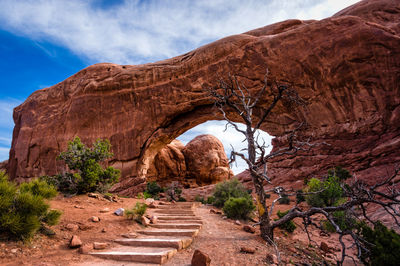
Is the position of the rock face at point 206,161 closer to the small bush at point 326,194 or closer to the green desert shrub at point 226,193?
the green desert shrub at point 226,193

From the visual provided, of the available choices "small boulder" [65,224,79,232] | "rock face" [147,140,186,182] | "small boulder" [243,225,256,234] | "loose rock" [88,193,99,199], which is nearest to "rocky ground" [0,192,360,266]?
"small boulder" [65,224,79,232]

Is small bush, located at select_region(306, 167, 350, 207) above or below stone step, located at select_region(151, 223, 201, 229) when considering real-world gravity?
above

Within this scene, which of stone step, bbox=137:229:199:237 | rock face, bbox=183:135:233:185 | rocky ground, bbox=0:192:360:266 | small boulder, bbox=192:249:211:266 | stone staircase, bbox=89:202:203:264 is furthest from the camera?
rock face, bbox=183:135:233:185

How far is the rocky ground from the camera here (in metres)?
3.44

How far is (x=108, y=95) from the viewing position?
20969 mm

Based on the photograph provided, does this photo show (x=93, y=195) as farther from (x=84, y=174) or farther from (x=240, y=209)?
(x=240, y=209)

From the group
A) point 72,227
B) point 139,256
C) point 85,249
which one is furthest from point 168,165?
point 139,256

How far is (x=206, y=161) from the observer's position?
94.9 feet

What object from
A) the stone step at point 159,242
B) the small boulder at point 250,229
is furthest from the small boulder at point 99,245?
the small boulder at point 250,229

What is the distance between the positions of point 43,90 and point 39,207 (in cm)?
2816

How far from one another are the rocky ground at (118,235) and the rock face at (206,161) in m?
21.8

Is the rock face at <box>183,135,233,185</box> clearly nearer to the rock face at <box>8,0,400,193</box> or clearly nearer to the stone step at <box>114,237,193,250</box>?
the rock face at <box>8,0,400,193</box>

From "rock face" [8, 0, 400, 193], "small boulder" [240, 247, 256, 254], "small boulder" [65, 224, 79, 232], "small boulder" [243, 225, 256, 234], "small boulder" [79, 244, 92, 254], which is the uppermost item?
"rock face" [8, 0, 400, 193]

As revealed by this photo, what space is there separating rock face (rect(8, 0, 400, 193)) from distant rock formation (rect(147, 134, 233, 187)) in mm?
7389
